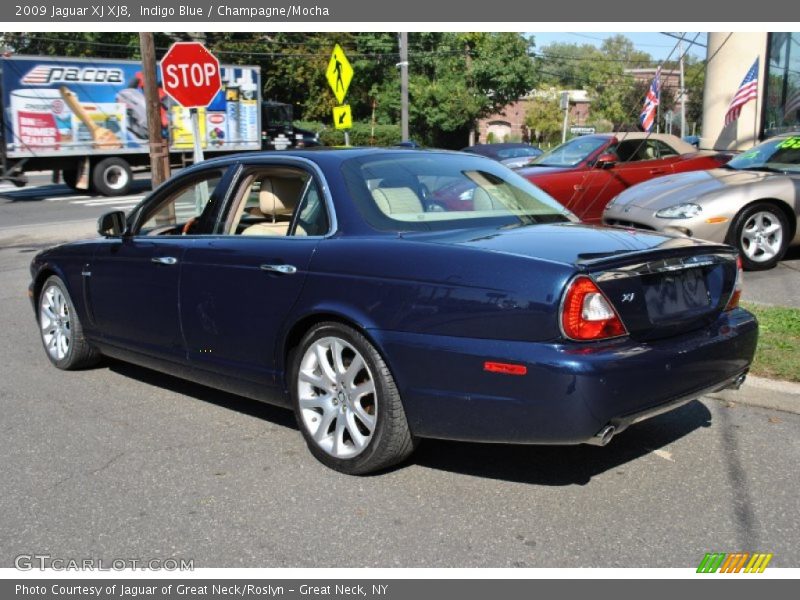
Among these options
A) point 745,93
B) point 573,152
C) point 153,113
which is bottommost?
point 573,152

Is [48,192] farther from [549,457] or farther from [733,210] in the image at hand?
[549,457]

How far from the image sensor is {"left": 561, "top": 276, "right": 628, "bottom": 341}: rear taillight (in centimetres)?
338

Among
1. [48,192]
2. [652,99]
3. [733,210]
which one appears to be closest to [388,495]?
[733,210]

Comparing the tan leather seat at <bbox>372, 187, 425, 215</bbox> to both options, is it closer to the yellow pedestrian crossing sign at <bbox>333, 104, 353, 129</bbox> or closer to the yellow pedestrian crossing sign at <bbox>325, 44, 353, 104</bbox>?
the yellow pedestrian crossing sign at <bbox>325, 44, 353, 104</bbox>

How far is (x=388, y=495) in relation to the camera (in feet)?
12.6

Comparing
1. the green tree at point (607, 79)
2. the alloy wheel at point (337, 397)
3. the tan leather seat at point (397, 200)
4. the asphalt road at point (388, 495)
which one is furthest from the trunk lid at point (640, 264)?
the green tree at point (607, 79)

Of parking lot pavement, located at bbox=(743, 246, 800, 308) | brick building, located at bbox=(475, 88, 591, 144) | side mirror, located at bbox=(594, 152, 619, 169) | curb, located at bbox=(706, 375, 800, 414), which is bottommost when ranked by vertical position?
curb, located at bbox=(706, 375, 800, 414)

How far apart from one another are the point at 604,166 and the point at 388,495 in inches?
341

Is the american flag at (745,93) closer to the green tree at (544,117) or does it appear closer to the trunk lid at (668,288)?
the trunk lid at (668,288)

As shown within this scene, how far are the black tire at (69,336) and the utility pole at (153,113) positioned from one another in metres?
5.73

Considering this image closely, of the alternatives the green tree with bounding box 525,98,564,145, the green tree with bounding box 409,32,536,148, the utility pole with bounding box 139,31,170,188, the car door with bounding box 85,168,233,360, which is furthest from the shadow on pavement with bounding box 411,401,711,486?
the green tree with bounding box 525,98,564,145

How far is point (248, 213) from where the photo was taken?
194 inches

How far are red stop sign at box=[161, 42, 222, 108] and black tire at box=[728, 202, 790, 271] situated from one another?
20.1 ft

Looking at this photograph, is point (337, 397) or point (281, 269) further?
point (281, 269)
